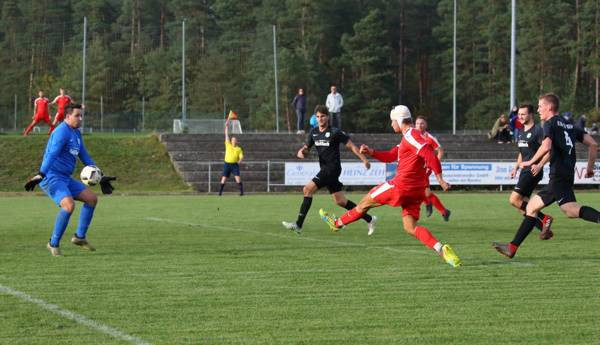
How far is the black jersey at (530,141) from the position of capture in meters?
14.9

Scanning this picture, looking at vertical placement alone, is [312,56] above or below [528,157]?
above

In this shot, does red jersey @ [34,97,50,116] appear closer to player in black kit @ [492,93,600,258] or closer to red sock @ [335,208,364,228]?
red sock @ [335,208,364,228]

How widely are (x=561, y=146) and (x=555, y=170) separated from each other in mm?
308

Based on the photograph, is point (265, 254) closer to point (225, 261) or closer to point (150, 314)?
point (225, 261)

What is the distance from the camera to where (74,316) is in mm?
8039

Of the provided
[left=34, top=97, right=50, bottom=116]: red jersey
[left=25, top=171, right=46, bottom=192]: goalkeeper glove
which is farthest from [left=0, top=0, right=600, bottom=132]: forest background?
[left=25, top=171, right=46, bottom=192]: goalkeeper glove

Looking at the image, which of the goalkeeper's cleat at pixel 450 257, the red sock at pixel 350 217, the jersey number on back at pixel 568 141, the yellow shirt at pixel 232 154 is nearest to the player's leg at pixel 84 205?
the red sock at pixel 350 217

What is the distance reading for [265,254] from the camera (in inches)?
508

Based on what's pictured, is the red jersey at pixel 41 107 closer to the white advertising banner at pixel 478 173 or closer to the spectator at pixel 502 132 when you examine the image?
the white advertising banner at pixel 478 173

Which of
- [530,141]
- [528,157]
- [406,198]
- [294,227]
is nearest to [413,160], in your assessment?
[406,198]

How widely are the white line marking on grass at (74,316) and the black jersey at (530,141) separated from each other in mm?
8207

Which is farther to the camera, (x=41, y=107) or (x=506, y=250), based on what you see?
(x=41, y=107)

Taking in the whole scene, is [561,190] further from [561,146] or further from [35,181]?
[35,181]

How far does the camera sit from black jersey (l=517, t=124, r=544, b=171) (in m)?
14.9
